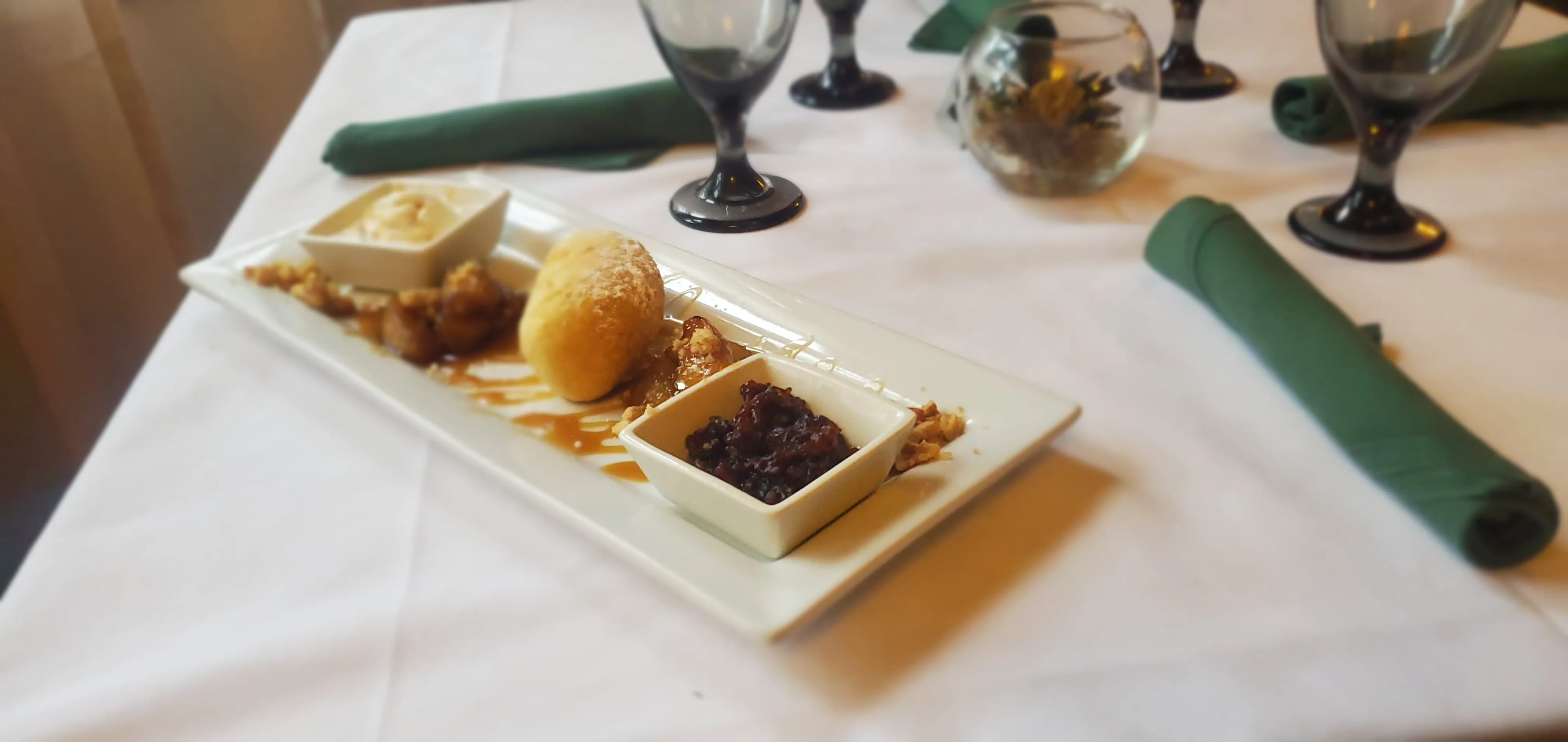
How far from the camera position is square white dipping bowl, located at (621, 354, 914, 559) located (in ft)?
1.46

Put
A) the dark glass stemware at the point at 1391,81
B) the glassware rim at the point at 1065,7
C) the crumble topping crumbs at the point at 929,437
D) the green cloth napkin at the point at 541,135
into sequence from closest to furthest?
the crumble topping crumbs at the point at 929,437, the dark glass stemware at the point at 1391,81, the glassware rim at the point at 1065,7, the green cloth napkin at the point at 541,135

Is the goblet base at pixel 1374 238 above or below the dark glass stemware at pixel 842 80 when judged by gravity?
below

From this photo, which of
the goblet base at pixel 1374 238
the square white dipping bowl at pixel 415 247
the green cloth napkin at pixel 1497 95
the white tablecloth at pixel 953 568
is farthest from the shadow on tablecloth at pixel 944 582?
the green cloth napkin at pixel 1497 95

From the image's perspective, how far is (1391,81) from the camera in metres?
0.70

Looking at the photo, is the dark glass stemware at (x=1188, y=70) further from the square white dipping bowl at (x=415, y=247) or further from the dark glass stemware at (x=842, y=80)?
the square white dipping bowl at (x=415, y=247)

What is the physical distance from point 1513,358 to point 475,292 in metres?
0.66

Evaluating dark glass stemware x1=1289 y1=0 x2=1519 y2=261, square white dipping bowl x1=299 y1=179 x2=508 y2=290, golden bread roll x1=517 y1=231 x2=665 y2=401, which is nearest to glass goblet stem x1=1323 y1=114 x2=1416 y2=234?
dark glass stemware x1=1289 y1=0 x2=1519 y2=261

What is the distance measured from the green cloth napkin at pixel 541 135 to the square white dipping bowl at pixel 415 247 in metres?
0.17

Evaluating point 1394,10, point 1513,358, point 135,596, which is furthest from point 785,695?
point 1394,10

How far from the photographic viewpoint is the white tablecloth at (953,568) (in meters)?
0.40

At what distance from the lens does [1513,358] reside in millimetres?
580

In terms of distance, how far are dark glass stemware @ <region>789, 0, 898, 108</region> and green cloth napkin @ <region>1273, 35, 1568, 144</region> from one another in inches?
16.1

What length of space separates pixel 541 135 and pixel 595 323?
1.46ft

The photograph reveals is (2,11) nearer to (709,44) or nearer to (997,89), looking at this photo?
(709,44)
